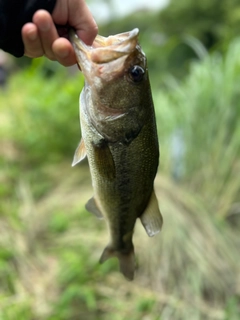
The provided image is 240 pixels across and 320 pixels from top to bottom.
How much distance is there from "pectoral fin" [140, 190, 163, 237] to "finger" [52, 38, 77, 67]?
47cm

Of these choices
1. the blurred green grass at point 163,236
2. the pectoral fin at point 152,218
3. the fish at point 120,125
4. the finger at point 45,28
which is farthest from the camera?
the blurred green grass at point 163,236

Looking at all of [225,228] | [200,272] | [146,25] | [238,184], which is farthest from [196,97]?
[146,25]

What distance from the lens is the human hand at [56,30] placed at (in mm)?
933

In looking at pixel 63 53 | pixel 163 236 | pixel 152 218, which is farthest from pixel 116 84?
→ pixel 163 236

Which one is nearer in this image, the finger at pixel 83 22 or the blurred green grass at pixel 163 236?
the finger at pixel 83 22

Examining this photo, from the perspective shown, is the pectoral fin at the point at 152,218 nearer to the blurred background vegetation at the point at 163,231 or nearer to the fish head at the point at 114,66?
the fish head at the point at 114,66

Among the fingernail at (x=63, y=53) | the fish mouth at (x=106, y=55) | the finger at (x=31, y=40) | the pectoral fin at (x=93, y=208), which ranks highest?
the finger at (x=31, y=40)

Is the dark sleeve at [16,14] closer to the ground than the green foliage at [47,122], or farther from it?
farther from it

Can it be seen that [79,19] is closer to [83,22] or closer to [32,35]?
[83,22]

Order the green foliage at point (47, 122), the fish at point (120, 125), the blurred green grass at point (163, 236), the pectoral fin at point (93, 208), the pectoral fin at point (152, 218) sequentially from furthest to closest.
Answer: the green foliage at point (47, 122) < the blurred green grass at point (163, 236) < the pectoral fin at point (93, 208) < the pectoral fin at point (152, 218) < the fish at point (120, 125)

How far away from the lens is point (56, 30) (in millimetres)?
1009

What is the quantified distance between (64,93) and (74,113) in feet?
0.69

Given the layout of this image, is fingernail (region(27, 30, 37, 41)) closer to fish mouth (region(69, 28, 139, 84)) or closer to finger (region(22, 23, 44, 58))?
finger (region(22, 23, 44, 58))

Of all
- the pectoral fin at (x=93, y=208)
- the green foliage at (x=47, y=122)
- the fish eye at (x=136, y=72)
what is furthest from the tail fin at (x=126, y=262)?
the green foliage at (x=47, y=122)
